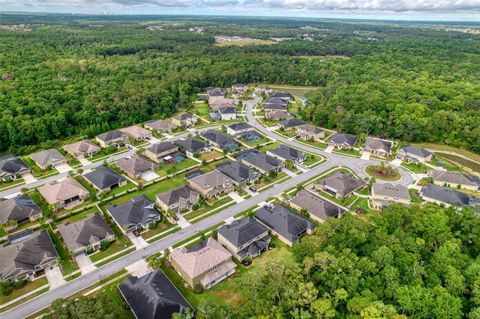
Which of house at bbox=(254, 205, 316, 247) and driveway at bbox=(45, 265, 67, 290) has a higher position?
house at bbox=(254, 205, 316, 247)

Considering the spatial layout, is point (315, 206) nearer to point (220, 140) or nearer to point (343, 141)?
point (343, 141)

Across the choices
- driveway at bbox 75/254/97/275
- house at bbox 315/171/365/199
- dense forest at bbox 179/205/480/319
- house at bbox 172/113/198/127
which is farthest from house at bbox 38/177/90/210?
house at bbox 315/171/365/199

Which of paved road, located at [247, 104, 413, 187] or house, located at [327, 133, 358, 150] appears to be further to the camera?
house, located at [327, 133, 358, 150]

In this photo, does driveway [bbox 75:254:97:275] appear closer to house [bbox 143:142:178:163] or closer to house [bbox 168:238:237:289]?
house [bbox 168:238:237:289]

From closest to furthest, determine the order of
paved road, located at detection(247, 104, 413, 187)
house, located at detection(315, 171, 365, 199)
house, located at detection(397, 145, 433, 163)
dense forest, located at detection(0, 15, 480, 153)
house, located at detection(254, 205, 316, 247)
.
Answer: house, located at detection(254, 205, 316, 247) → house, located at detection(315, 171, 365, 199) → paved road, located at detection(247, 104, 413, 187) → house, located at detection(397, 145, 433, 163) → dense forest, located at detection(0, 15, 480, 153)

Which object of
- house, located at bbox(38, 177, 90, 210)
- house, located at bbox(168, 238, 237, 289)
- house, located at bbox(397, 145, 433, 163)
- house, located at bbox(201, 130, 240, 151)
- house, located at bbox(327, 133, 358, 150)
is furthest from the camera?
house, located at bbox(327, 133, 358, 150)

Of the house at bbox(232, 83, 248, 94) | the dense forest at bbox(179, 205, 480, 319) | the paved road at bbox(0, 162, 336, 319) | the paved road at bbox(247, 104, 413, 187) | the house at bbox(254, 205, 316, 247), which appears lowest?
the paved road at bbox(247, 104, 413, 187)

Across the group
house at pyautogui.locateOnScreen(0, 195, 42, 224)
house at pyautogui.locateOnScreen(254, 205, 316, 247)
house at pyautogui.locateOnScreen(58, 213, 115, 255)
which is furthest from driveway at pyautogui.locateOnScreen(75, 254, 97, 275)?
house at pyautogui.locateOnScreen(254, 205, 316, 247)
